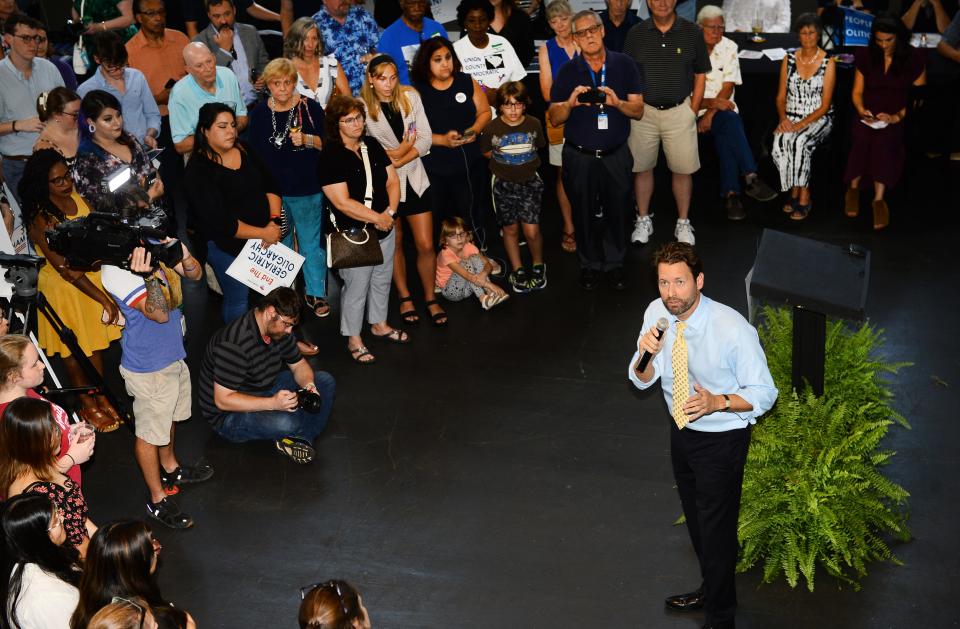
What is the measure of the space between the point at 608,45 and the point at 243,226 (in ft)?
11.1

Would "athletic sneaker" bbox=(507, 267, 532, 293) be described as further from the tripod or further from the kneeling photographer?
the tripod

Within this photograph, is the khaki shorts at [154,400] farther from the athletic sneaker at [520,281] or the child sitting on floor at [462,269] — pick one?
the athletic sneaker at [520,281]

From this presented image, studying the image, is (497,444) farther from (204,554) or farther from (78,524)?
(78,524)

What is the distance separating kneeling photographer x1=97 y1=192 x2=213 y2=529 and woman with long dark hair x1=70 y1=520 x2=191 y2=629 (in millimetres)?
1527

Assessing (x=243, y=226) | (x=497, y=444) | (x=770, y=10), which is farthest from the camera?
(x=770, y=10)

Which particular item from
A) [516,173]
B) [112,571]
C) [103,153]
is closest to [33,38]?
[103,153]

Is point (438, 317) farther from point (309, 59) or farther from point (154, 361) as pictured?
point (154, 361)

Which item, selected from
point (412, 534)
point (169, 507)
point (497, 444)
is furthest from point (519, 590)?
point (169, 507)

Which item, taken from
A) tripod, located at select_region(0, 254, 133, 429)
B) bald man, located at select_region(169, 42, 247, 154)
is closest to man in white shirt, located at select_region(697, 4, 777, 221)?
bald man, located at select_region(169, 42, 247, 154)

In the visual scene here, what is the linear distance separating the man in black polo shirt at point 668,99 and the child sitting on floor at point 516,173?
91 centimetres

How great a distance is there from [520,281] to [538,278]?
0.40 ft

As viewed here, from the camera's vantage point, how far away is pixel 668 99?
23.4 ft

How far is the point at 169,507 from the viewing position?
4.86 meters

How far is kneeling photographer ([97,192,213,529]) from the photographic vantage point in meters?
4.55
